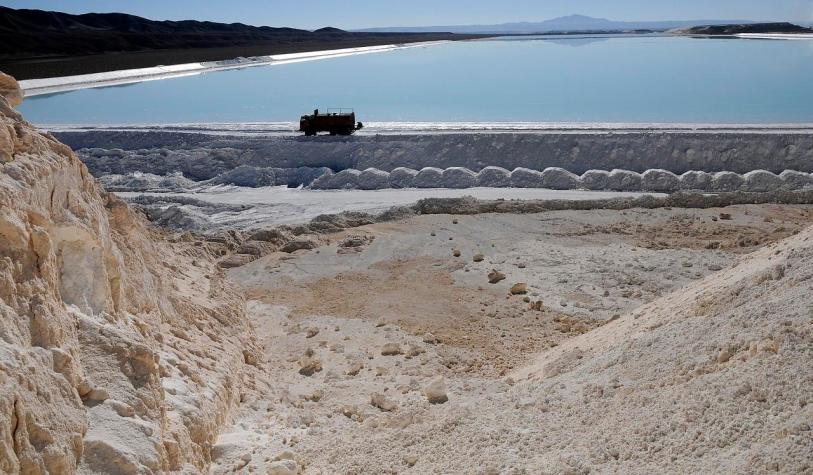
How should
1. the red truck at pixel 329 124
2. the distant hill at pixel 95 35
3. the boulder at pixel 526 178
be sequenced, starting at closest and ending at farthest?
the boulder at pixel 526 178 < the red truck at pixel 329 124 < the distant hill at pixel 95 35

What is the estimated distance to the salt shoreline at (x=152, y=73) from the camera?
31.4 meters

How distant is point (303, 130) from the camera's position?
19.7 metres

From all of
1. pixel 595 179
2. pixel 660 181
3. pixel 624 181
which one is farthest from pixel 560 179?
pixel 660 181

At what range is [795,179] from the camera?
15.4 meters

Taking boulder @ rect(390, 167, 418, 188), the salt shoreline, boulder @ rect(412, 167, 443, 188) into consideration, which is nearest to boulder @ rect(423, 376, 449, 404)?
boulder @ rect(412, 167, 443, 188)

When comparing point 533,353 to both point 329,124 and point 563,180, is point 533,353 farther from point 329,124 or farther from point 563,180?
point 329,124

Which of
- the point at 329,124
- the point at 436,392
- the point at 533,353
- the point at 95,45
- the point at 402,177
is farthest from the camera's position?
the point at 95,45

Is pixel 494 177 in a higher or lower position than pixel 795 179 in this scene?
lower

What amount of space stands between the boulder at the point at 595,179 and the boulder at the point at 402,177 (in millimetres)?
3520

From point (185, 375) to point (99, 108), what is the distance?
22.8 m

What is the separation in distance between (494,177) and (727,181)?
14.8 ft

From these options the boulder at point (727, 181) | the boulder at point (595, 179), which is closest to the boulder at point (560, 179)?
the boulder at point (595, 179)

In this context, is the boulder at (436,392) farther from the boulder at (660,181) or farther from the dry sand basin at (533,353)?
the boulder at (660,181)

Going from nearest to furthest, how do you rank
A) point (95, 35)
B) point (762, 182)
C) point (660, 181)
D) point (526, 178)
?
point (762, 182), point (660, 181), point (526, 178), point (95, 35)
